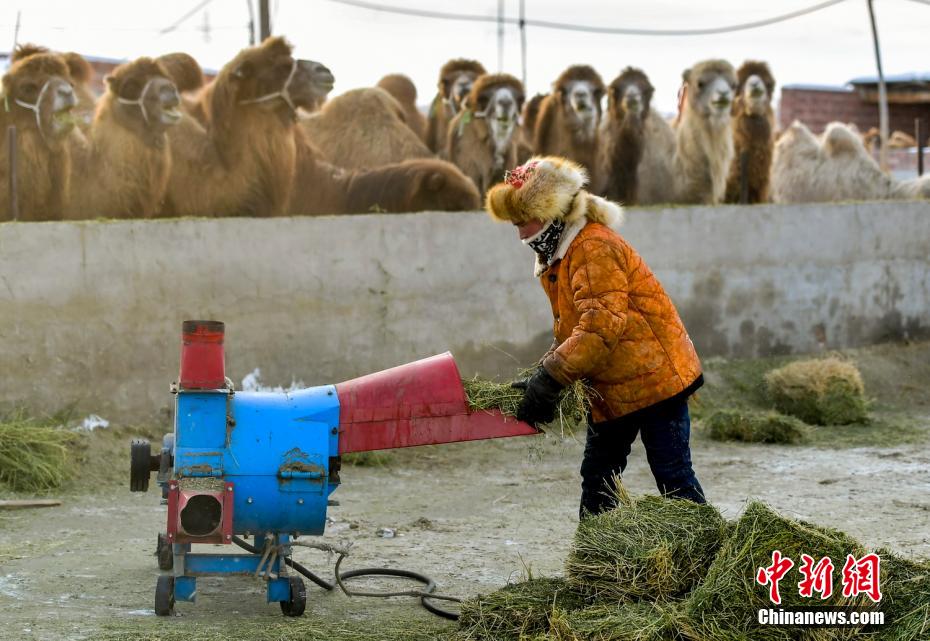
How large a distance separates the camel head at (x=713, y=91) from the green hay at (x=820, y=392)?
4.31 m

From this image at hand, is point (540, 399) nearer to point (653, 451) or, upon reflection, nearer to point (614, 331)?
point (614, 331)

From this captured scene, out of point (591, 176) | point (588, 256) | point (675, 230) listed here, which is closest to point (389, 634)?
point (588, 256)

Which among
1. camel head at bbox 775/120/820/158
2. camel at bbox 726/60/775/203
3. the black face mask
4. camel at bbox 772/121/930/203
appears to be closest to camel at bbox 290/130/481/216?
camel at bbox 726/60/775/203

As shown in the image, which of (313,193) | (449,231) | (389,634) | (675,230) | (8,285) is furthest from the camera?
(313,193)

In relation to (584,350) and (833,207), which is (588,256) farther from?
(833,207)

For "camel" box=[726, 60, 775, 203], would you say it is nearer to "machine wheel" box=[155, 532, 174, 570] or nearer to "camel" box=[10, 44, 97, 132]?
"camel" box=[10, 44, 97, 132]

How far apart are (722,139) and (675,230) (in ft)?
11.6

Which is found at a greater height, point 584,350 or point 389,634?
point 584,350

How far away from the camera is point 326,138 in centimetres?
1289

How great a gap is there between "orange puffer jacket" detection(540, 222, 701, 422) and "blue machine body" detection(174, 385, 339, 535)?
960 mm

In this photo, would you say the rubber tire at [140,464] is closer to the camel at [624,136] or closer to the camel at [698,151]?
the camel at [624,136]

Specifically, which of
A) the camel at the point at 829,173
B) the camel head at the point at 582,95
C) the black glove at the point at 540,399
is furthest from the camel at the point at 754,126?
the black glove at the point at 540,399

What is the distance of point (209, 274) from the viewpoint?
850cm

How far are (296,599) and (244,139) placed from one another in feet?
21.9
